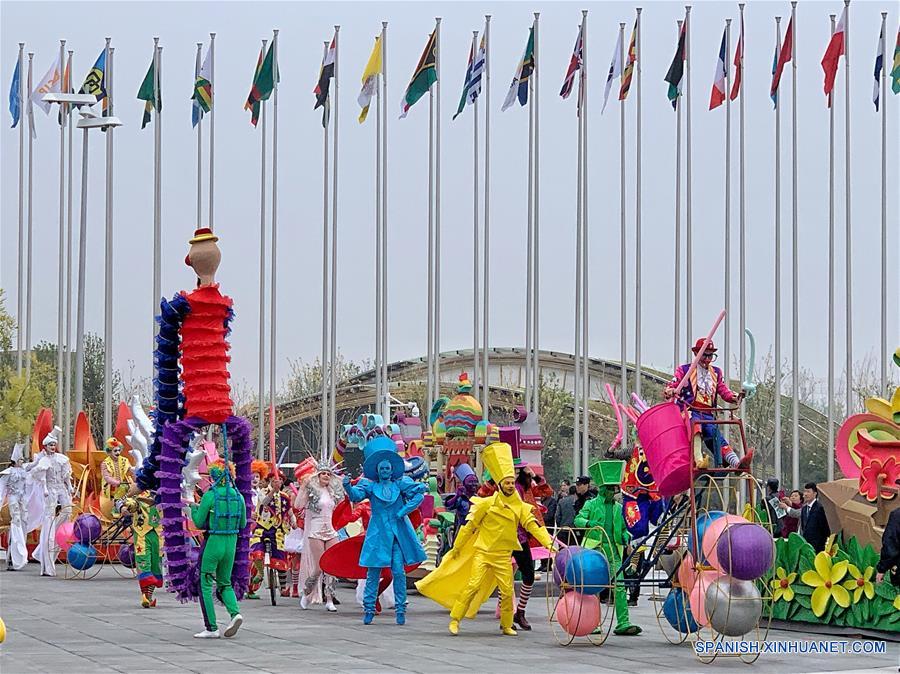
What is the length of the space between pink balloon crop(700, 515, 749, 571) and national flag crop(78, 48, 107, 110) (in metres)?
21.9

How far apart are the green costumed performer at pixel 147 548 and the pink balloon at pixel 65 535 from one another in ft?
19.2

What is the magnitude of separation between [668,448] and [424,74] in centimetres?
1942

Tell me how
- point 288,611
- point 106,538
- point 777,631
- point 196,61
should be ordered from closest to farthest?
1. point 777,631
2. point 288,611
3. point 106,538
4. point 196,61

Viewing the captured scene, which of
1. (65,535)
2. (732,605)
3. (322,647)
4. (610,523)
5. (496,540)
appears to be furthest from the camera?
(65,535)

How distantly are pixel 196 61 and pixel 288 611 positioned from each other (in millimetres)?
17659

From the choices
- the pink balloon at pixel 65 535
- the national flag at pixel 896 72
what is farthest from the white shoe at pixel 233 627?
the national flag at pixel 896 72

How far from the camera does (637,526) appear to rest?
680 inches

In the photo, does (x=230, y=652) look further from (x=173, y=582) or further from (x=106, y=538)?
(x=106, y=538)

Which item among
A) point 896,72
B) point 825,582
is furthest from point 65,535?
point 896,72

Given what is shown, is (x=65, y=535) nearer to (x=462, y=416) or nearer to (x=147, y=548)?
(x=147, y=548)

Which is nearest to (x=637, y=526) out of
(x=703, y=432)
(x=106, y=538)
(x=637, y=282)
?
(x=703, y=432)

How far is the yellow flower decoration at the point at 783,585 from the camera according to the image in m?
16.7

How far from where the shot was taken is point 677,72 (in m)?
31.7

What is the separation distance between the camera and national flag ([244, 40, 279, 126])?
108 ft
